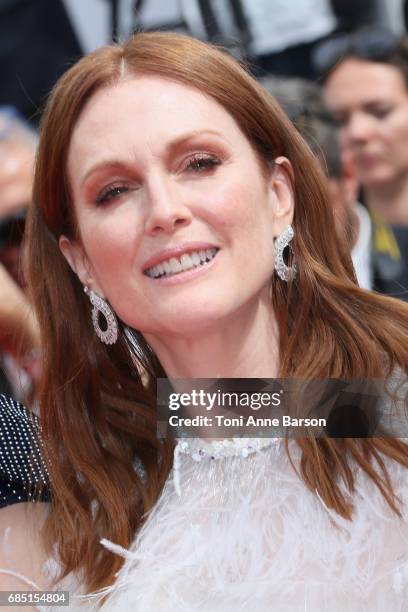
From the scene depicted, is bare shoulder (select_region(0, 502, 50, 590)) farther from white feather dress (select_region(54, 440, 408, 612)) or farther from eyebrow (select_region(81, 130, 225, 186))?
eyebrow (select_region(81, 130, 225, 186))

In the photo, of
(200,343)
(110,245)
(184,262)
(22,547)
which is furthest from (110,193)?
(22,547)

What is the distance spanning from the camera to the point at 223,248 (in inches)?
61.3

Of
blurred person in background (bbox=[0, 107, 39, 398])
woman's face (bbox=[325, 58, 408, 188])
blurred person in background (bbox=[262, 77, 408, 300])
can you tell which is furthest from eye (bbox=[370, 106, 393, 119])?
blurred person in background (bbox=[0, 107, 39, 398])

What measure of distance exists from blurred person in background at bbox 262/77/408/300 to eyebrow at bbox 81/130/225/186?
0.94 metres

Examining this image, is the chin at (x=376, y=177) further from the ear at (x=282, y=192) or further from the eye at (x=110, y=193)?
the eye at (x=110, y=193)

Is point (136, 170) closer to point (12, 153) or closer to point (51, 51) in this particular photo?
point (12, 153)

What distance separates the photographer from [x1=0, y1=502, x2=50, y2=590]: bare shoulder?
162 centimetres

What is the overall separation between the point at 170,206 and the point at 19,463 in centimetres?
55

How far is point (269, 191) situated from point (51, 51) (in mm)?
1621

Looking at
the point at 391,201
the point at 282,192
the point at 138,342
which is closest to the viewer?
the point at 282,192

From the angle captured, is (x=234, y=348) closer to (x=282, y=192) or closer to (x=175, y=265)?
(x=175, y=265)

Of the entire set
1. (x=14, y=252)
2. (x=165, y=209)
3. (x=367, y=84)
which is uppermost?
(x=165, y=209)

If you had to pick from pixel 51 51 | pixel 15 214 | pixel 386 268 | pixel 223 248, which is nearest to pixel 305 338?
pixel 223 248

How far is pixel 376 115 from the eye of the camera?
2842 millimetres
